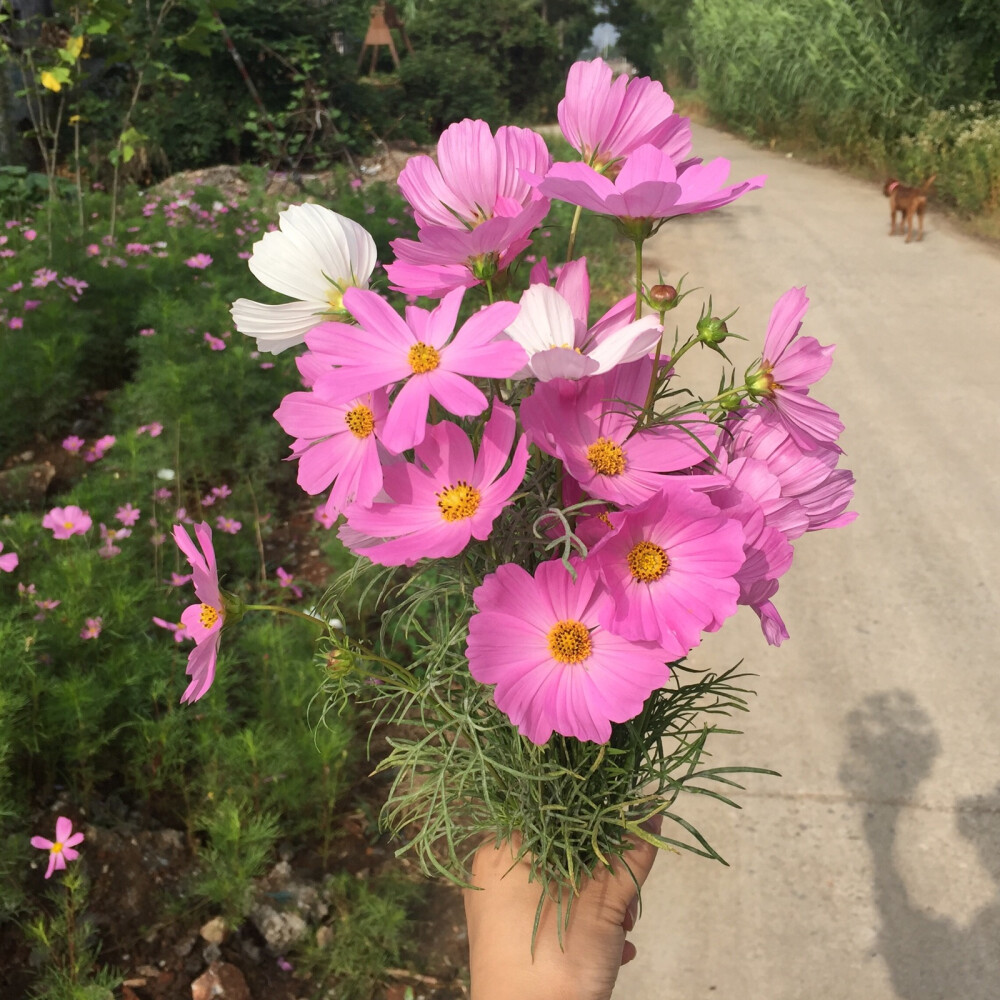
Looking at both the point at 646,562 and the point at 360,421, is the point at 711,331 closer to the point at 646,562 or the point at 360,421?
the point at 646,562

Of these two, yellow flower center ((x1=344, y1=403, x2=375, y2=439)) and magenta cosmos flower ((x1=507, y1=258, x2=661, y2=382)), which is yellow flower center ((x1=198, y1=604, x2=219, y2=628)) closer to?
yellow flower center ((x1=344, y1=403, x2=375, y2=439))

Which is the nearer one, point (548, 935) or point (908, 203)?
point (548, 935)

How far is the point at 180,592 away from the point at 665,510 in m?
2.42

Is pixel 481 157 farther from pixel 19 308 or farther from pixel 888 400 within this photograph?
pixel 888 400

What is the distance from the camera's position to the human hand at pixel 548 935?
43.9 inches

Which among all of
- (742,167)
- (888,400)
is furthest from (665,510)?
(742,167)

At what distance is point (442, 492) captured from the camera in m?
0.82

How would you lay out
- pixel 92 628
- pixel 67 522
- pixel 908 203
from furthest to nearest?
pixel 908 203
pixel 67 522
pixel 92 628

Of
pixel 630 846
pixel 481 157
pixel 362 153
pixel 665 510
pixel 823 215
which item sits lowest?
pixel 362 153

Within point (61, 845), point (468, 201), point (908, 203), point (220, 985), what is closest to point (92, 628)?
point (61, 845)

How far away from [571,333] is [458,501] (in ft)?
0.61

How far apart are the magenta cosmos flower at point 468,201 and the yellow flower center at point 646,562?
0.95 feet

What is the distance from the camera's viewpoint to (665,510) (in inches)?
31.7

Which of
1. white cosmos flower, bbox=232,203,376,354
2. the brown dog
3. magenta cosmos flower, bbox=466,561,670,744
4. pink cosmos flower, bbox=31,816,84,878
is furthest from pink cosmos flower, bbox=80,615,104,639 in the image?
the brown dog
